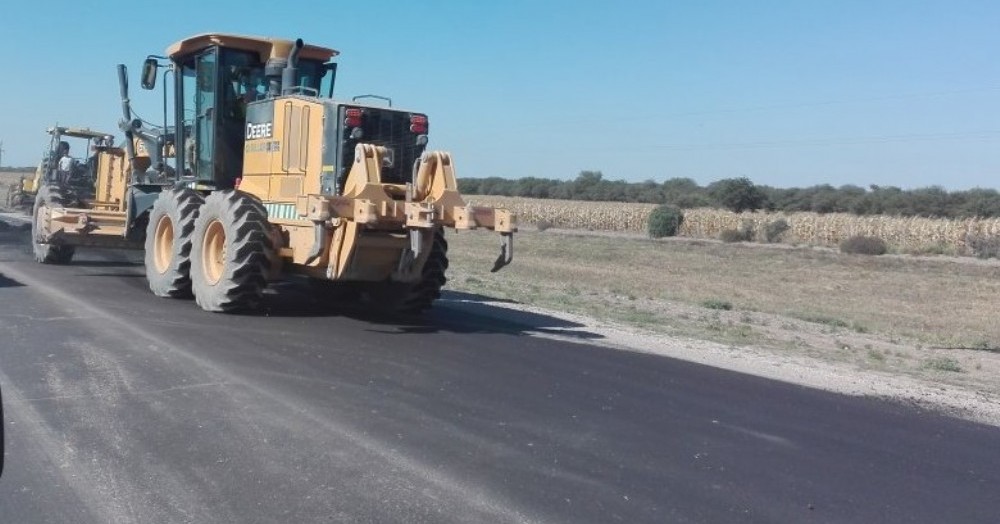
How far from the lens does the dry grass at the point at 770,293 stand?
54.8 feet

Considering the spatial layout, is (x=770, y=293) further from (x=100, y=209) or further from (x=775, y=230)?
(x=775, y=230)

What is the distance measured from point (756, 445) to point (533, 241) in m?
40.2

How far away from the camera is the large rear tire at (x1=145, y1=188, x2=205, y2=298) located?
49.5 feet

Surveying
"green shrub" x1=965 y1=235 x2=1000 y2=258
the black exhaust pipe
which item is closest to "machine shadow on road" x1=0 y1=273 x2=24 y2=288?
the black exhaust pipe

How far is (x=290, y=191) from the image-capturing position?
14211 millimetres

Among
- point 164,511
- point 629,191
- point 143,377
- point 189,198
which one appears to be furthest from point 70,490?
point 629,191

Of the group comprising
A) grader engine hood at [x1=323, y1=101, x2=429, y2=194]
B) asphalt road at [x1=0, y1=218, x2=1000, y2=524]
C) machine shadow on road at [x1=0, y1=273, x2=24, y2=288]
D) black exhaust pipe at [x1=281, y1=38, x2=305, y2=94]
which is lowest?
machine shadow on road at [x1=0, y1=273, x2=24, y2=288]

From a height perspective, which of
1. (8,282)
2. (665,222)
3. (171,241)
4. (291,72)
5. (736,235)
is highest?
(291,72)

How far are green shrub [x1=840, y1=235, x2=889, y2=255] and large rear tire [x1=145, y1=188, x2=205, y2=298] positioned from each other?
34563mm

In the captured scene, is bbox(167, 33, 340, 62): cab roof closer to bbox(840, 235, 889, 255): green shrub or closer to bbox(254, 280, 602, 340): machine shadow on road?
bbox(254, 280, 602, 340): machine shadow on road

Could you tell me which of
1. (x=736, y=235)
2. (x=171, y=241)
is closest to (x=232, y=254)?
(x=171, y=241)

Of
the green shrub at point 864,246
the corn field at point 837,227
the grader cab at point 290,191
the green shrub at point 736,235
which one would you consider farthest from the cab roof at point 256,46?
the green shrub at point 736,235

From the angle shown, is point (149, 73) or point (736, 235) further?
point (736, 235)

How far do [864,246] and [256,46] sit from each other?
3491 centimetres
